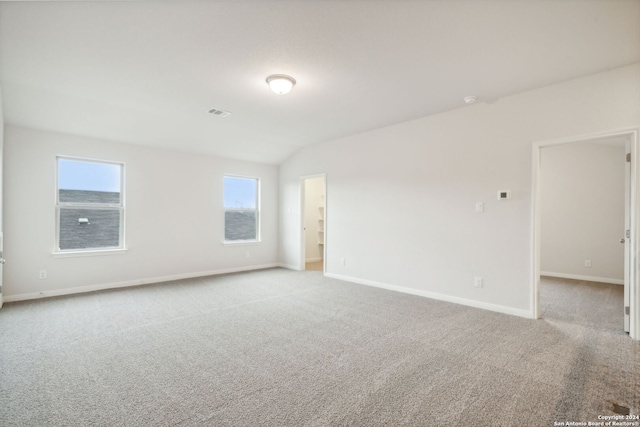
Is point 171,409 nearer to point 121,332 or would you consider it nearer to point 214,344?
point 214,344

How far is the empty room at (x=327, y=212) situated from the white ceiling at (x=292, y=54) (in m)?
0.03

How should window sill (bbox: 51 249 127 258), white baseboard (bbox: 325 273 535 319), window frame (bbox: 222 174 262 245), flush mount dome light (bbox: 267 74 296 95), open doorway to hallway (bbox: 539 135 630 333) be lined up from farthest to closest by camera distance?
window frame (bbox: 222 174 262 245) → open doorway to hallway (bbox: 539 135 630 333) → window sill (bbox: 51 249 127 258) → white baseboard (bbox: 325 273 535 319) → flush mount dome light (bbox: 267 74 296 95)

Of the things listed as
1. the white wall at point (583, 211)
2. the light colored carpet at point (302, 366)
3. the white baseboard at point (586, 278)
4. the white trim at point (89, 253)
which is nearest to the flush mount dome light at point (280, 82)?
the light colored carpet at point (302, 366)

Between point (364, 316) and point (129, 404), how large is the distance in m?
2.39

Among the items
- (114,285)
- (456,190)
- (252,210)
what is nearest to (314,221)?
(252,210)

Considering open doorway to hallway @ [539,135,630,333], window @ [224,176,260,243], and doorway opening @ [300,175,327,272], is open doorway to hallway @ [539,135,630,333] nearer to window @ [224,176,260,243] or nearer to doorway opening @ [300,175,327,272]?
doorway opening @ [300,175,327,272]

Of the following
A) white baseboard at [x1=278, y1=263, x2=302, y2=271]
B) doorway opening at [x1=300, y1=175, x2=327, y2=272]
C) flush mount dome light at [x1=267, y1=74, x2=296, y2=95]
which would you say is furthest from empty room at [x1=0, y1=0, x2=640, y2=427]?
doorway opening at [x1=300, y1=175, x2=327, y2=272]

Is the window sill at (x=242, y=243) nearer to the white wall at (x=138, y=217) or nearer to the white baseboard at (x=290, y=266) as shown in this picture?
the white wall at (x=138, y=217)

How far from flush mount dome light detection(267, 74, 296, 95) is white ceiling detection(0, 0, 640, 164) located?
0.21 feet

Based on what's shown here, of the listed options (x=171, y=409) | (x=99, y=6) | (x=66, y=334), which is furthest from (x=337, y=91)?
(x=66, y=334)

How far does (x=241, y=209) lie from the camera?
21.3 ft

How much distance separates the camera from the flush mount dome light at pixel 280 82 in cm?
306

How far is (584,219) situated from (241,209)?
661 cm

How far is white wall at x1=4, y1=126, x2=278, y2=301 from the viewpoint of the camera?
4121 mm
